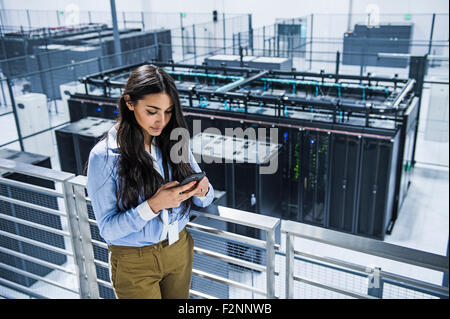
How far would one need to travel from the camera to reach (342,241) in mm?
1451

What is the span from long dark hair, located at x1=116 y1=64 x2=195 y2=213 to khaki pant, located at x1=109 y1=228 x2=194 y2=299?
7.5 inches

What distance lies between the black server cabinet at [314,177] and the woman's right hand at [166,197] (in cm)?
407

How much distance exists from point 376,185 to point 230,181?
1.75 m

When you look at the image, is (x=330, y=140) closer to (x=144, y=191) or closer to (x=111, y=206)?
(x=144, y=191)

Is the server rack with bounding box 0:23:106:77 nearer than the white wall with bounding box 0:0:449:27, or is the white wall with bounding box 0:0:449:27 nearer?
the server rack with bounding box 0:23:106:77

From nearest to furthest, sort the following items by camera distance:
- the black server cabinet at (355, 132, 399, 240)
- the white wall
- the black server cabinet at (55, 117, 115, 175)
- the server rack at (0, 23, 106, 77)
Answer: the black server cabinet at (355, 132, 399, 240), the black server cabinet at (55, 117, 115, 175), the server rack at (0, 23, 106, 77), the white wall

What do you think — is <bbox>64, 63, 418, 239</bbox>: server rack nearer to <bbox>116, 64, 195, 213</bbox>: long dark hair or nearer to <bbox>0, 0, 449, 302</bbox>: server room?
<bbox>0, 0, 449, 302</bbox>: server room

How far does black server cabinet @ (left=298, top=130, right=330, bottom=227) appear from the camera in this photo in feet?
17.7

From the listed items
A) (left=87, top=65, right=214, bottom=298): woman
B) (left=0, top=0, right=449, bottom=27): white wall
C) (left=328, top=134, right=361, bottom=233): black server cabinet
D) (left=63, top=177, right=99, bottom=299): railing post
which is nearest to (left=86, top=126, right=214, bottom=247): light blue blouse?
(left=87, top=65, right=214, bottom=298): woman

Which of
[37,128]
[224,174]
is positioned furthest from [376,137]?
[37,128]

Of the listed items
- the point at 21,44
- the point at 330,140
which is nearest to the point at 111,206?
the point at 330,140

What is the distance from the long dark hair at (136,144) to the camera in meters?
1.52

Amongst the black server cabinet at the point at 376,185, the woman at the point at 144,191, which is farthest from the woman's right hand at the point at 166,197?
the black server cabinet at the point at 376,185
